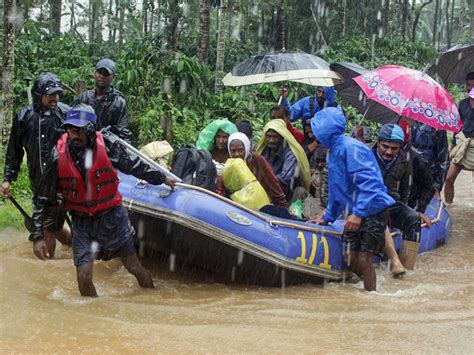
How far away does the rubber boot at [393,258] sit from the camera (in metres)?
6.03

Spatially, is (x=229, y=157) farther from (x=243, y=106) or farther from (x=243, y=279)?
(x=243, y=106)

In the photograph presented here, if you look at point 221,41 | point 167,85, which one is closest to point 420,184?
point 167,85

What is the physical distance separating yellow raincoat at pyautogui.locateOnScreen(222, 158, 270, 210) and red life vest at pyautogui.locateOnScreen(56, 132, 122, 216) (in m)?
1.46

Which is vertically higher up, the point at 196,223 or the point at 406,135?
the point at 406,135

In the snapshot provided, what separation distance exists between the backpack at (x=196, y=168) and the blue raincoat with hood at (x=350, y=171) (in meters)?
1.01

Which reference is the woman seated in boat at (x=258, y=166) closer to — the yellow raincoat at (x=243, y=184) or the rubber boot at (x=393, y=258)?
the yellow raincoat at (x=243, y=184)

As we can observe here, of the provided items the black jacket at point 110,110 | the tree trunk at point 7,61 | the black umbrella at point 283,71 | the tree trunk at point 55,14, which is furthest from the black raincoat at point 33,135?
the tree trunk at point 55,14

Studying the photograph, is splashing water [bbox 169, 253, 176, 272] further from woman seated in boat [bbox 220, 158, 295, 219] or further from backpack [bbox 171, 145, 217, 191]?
woman seated in boat [bbox 220, 158, 295, 219]

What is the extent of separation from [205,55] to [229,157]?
7717 mm

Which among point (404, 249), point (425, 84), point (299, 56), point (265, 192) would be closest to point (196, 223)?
point (265, 192)

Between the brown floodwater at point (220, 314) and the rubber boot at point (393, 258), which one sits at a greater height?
the rubber boot at point (393, 258)

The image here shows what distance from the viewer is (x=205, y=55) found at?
14.1 metres

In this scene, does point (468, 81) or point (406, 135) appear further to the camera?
point (468, 81)

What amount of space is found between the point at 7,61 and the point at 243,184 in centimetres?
460
